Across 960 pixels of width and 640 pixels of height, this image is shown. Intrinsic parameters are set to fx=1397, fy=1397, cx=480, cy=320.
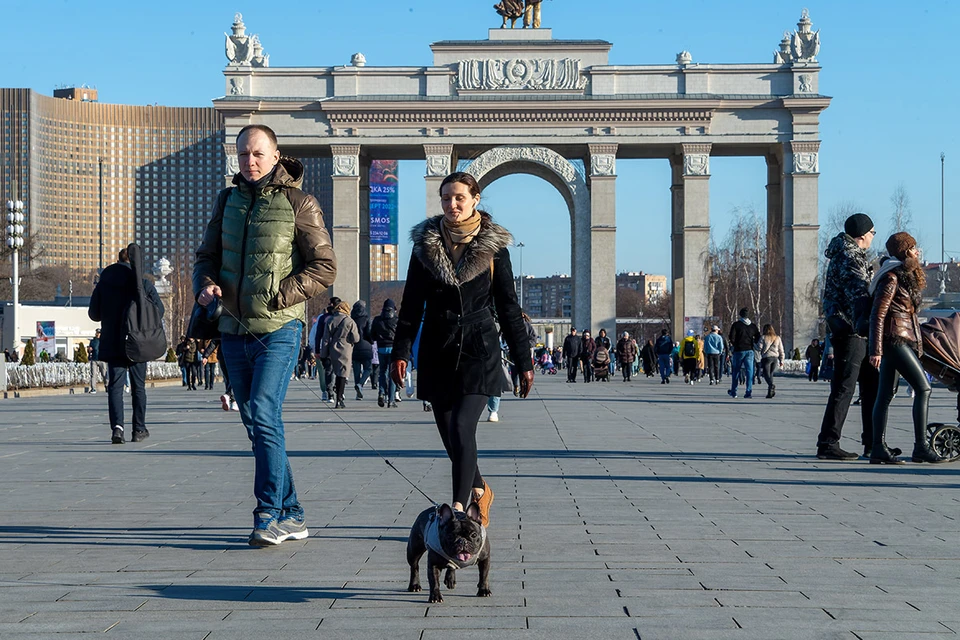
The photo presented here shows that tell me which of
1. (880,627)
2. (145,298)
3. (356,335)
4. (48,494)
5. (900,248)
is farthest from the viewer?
(356,335)

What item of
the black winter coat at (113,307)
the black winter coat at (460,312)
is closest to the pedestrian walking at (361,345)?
the black winter coat at (113,307)

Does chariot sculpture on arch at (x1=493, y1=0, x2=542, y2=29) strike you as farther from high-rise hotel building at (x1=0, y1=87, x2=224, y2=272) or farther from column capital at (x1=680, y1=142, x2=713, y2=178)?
high-rise hotel building at (x1=0, y1=87, x2=224, y2=272)

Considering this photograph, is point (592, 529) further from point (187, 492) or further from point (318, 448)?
point (318, 448)

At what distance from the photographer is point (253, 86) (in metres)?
64.1

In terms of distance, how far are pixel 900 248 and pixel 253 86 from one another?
5494 cm

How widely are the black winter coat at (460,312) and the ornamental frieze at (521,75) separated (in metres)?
57.0

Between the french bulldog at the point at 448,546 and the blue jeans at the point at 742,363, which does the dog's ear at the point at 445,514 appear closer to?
the french bulldog at the point at 448,546

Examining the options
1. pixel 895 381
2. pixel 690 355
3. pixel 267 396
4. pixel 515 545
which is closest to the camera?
pixel 515 545

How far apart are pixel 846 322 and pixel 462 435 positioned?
6725 millimetres

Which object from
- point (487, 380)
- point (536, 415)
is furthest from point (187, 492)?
point (536, 415)

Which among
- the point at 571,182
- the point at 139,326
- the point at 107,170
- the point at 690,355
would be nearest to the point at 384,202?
the point at 571,182

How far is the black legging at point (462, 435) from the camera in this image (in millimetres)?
6566

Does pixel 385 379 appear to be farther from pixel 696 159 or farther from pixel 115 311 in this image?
pixel 696 159

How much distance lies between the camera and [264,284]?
289 inches
